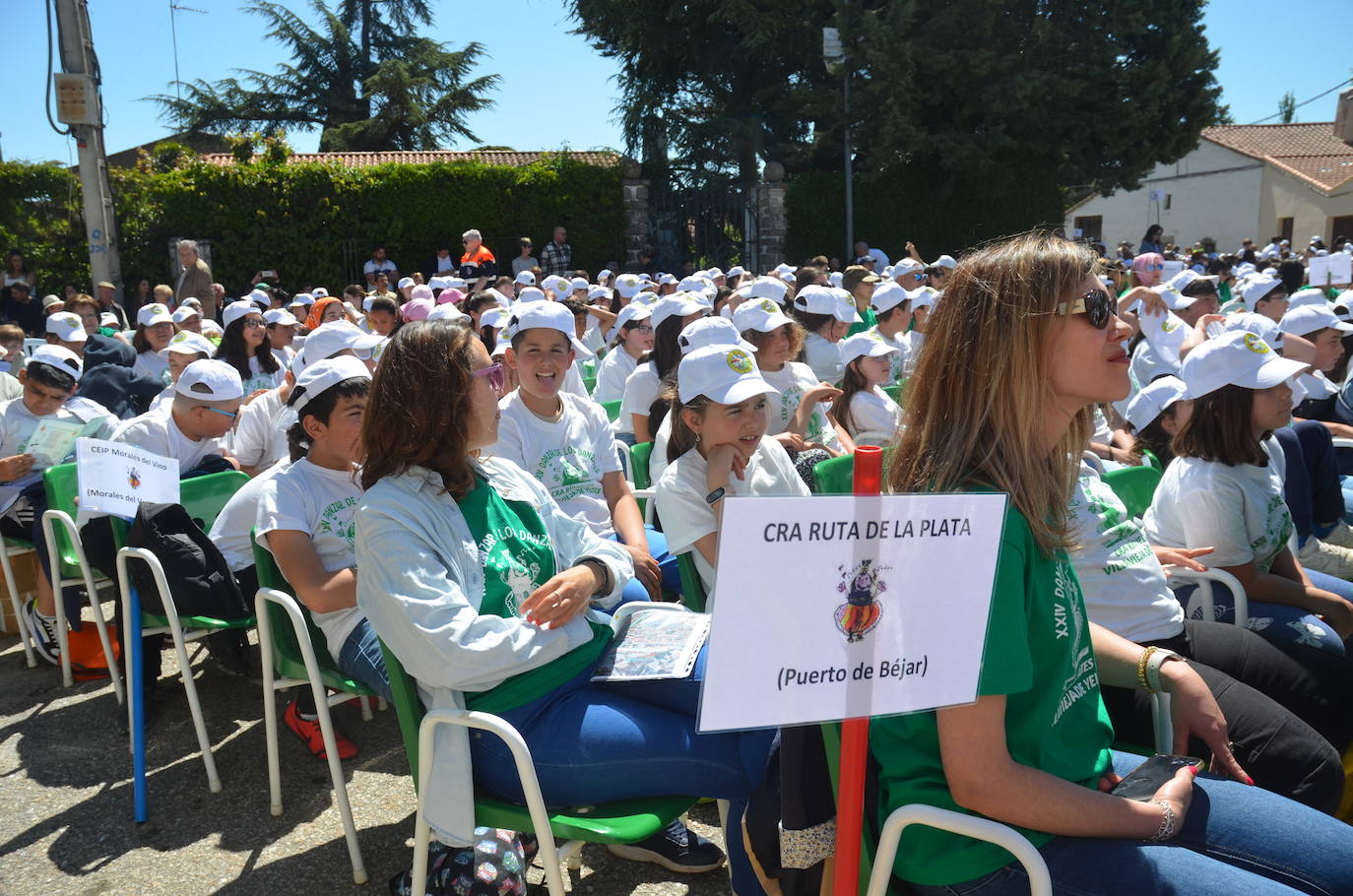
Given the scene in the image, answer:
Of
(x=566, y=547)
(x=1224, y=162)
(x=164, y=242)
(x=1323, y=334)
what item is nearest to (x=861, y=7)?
(x=164, y=242)

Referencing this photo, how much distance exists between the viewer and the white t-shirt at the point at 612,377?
6422mm

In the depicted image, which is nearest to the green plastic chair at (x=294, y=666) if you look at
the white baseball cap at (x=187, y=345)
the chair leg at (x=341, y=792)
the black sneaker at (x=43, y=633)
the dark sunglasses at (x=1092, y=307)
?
the chair leg at (x=341, y=792)

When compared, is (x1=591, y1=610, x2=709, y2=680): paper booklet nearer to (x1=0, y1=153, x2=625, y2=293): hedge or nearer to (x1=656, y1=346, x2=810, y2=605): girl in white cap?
(x1=656, y1=346, x2=810, y2=605): girl in white cap

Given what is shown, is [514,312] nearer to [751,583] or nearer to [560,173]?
[751,583]

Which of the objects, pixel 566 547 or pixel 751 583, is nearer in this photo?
pixel 751 583

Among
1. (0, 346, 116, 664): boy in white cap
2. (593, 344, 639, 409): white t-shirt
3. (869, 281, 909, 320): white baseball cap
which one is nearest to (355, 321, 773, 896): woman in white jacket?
(0, 346, 116, 664): boy in white cap

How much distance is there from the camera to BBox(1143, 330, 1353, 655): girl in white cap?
3186 mm

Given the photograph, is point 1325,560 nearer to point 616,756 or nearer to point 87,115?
point 616,756

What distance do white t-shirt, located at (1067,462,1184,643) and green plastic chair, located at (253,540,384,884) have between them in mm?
2180

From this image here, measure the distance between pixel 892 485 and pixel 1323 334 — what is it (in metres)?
4.80

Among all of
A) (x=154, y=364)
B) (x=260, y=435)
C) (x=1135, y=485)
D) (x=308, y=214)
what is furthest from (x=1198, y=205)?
(x=260, y=435)

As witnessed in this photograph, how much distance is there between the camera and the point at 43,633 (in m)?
4.65

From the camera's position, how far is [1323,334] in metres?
5.47

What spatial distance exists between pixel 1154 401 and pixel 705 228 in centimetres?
1990
